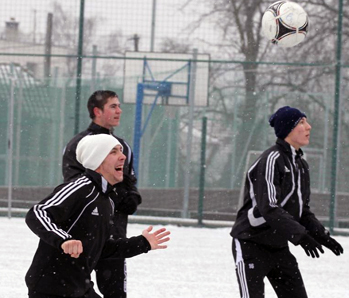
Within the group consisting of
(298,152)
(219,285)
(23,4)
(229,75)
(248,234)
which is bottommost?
(219,285)

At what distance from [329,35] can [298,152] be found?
37.5ft

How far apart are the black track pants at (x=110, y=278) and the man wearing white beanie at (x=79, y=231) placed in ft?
3.43

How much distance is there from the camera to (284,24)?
29.6 ft

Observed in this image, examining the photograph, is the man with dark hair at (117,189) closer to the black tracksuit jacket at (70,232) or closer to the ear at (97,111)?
the ear at (97,111)

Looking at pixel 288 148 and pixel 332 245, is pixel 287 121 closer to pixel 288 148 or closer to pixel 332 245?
pixel 288 148

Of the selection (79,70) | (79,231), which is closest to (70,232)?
(79,231)

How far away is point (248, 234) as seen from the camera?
204 inches

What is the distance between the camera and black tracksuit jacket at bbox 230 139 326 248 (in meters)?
4.91

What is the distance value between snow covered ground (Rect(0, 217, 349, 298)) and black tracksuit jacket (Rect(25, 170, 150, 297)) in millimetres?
2817

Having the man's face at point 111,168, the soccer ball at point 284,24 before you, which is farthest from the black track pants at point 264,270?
the soccer ball at point 284,24

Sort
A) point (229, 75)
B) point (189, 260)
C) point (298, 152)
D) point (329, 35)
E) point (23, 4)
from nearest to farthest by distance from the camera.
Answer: point (298, 152) → point (189, 260) → point (23, 4) → point (229, 75) → point (329, 35)

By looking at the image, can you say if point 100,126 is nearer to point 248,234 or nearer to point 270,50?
point 248,234

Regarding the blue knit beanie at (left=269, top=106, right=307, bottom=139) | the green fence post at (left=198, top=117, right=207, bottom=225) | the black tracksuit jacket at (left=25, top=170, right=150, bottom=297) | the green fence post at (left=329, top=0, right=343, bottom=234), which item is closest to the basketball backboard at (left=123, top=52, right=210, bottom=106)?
the green fence post at (left=198, top=117, right=207, bottom=225)

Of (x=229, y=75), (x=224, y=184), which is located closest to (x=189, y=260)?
(x=224, y=184)
